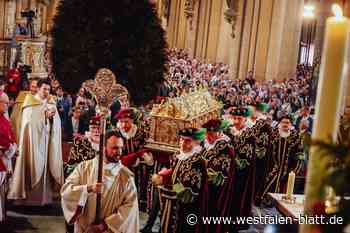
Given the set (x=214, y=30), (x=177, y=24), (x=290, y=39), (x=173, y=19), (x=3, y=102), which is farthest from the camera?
(x=173, y=19)

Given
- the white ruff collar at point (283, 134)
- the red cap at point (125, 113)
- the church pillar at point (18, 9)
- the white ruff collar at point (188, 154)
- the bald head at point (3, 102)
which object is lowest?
the white ruff collar at point (283, 134)

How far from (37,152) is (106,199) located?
3.65 m

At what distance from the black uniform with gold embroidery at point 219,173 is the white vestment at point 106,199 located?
1.90m

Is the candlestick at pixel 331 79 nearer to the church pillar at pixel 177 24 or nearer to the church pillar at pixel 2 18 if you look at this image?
the church pillar at pixel 2 18

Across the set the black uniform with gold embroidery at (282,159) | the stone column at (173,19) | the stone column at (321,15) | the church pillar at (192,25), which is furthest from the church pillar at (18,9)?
the stone column at (173,19)

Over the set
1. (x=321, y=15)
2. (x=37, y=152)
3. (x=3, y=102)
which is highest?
(x=321, y=15)

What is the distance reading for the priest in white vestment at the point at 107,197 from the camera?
16.4 feet

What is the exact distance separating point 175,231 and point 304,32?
3194 cm

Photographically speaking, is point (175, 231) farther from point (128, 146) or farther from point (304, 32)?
point (304, 32)

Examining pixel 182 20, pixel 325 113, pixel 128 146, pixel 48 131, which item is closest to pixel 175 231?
pixel 128 146

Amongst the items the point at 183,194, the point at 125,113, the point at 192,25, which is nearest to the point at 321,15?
the point at 192,25

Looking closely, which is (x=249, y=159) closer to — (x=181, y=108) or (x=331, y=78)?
(x=181, y=108)

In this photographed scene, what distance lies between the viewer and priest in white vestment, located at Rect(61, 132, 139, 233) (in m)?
5.00

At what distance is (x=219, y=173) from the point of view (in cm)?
709
